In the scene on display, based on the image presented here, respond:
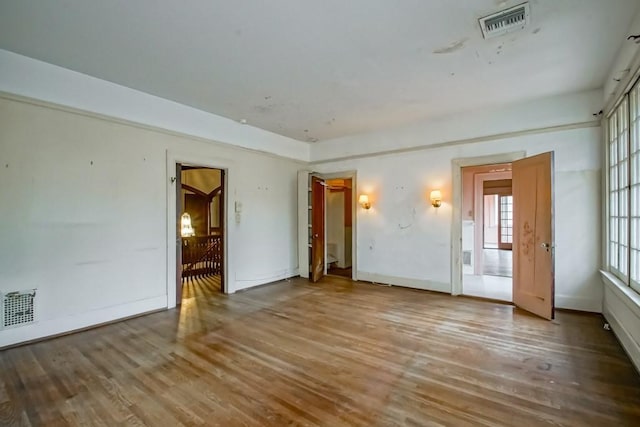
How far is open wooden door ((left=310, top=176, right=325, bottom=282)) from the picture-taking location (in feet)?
20.5

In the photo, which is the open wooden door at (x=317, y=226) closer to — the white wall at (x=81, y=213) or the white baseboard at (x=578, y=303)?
the white wall at (x=81, y=213)

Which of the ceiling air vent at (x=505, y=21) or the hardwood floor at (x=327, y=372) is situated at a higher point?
the ceiling air vent at (x=505, y=21)

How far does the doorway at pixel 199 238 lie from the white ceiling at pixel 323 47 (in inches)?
68.1

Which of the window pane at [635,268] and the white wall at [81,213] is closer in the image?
the window pane at [635,268]

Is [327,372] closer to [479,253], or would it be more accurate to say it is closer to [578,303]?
[578,303]

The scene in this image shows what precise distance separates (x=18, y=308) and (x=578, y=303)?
6902mm

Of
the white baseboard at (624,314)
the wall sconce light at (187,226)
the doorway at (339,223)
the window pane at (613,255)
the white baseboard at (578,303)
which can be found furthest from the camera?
the wall sconce light at (187,226)

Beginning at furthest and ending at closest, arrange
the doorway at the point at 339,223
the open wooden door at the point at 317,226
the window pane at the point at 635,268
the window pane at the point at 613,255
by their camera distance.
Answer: the doorway at the point at 339,223
the open wooden door at the point at 317,226
the window pane at the point at 613,255
the window pane at the point at 635,268

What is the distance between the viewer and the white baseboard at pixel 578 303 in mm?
4023

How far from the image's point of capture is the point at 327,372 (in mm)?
2600

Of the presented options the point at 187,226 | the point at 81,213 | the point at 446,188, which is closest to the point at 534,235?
the point at 446,188

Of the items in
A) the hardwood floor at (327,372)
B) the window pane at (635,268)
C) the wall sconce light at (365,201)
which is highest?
the wall sconce light at (365,201)

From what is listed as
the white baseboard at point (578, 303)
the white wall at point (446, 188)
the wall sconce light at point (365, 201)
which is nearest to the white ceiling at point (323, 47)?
the white wall at point (446, 188)

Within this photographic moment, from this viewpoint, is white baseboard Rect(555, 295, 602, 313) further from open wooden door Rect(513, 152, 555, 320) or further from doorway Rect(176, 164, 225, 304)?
doorway Rect(176, 164, 225, 304)
